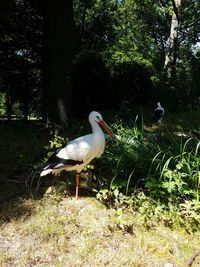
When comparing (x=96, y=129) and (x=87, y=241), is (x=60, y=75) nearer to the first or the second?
(x=96, y=129)

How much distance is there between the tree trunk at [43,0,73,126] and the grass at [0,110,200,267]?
2.97 meters

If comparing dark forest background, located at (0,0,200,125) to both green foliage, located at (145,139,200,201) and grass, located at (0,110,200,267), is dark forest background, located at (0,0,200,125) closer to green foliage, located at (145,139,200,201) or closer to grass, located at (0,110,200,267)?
grass, located at (0,110,200,267)

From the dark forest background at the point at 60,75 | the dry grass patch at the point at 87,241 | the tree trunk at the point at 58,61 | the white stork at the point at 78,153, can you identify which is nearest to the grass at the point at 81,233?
the dry grass patch at the point at 87,241

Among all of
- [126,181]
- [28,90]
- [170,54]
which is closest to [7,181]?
[126,181]

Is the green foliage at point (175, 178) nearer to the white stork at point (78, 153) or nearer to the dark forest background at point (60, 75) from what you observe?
the white stork at point (78, 153)

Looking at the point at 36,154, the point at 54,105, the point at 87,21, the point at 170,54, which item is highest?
the point at 87,21

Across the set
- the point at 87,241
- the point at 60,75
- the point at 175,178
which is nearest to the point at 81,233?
the point at 87,241

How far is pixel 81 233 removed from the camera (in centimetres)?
339

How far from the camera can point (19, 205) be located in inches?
154

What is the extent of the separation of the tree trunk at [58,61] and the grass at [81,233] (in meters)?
2.97

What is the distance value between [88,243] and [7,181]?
1.67 metres

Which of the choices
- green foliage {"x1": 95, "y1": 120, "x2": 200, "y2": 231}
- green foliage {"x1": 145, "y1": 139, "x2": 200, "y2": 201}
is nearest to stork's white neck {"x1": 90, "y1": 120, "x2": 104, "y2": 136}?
green foliage {"x1": 95, "y1": 120, "x2": 200, "y2": 231}

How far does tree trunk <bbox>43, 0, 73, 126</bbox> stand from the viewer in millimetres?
7047

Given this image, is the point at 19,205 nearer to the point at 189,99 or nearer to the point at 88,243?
the point at 88,243
